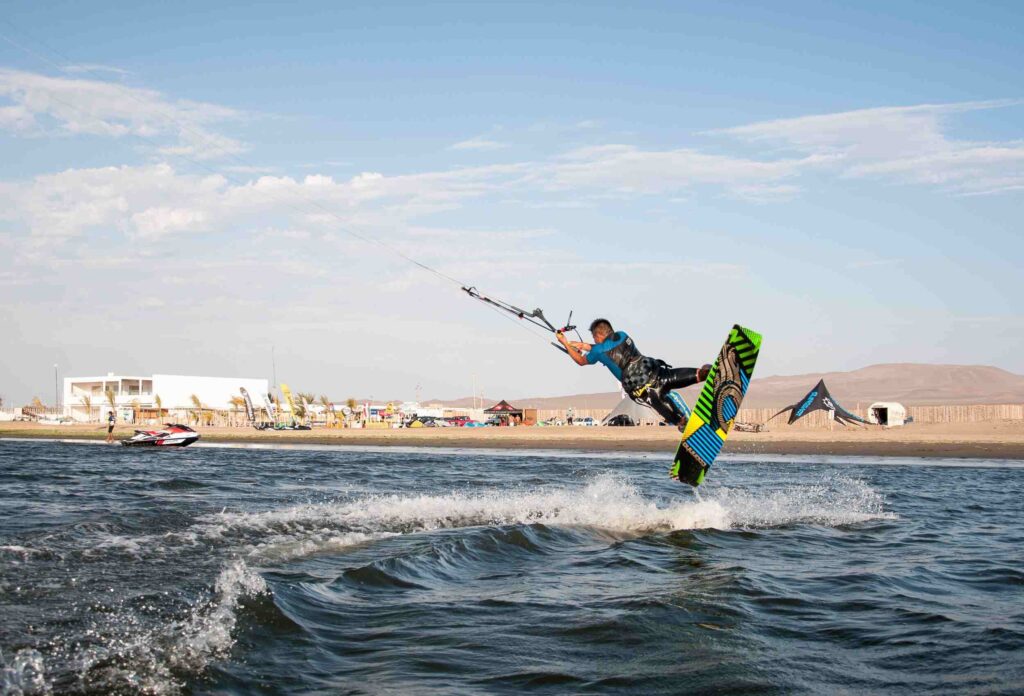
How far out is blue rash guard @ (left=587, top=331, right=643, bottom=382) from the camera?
12.8 metres

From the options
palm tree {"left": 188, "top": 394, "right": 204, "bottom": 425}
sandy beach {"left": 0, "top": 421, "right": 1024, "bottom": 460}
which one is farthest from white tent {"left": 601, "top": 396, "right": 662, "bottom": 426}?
palm tree {"left": 188, "top": 394, "right": 204, "bottom": 425}

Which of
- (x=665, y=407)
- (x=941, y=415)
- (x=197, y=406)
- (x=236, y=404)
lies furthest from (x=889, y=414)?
(x=197, y=406)

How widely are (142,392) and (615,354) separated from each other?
8917 centimetres

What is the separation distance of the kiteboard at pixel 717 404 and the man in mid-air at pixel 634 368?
0.92ft

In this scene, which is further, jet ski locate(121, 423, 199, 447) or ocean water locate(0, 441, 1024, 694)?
jet ski locate(121, 423, 199, 447)

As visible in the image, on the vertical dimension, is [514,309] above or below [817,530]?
above

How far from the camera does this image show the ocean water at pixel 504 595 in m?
6.30

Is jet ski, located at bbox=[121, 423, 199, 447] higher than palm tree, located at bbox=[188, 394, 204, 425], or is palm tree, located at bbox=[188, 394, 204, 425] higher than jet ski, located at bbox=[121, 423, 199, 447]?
palm tree, located at bbox=[188, 394, 204, 425]

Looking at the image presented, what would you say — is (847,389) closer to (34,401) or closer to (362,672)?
(34,401)

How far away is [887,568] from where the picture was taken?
10867mm

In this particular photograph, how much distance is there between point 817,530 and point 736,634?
7537 mm

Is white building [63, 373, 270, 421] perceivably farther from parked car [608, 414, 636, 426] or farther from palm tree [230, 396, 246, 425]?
parked car [608, 414, 636, 426]

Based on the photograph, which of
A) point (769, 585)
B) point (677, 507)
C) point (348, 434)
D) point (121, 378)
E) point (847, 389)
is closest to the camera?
point (769, 585)

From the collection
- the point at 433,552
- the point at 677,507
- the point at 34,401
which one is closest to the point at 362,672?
the point at 433,552
